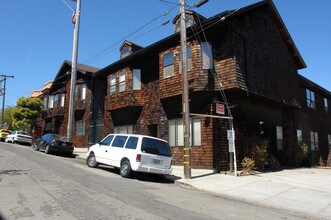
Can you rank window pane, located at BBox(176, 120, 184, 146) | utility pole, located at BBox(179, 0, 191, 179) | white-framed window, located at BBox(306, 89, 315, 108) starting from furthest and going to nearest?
1. white-framed window, located at BBox(306, 89, 315, 108)
2. window pane, located at BBox(176, 120, 184, 146)
3. utility pole, located at BBox(179, 0, 191, 179)

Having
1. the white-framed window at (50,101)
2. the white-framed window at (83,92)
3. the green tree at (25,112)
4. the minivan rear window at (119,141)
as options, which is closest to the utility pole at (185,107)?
the minivan rear window at (119,141)

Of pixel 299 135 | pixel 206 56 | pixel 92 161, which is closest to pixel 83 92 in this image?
pixel 92 161

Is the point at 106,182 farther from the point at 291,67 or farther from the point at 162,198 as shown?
the point at 291,67

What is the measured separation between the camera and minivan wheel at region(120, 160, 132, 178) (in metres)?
12.9

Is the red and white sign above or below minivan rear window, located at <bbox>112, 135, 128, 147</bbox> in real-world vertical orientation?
above

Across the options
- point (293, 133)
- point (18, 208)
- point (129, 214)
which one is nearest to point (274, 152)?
point (293, 133)

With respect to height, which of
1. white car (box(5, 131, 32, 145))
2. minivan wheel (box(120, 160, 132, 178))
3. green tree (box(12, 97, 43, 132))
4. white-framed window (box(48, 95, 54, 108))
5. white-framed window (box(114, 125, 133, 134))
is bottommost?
minivan wheel (box(120, 160, 132, 178))

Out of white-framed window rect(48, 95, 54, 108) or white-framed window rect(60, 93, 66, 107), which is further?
white-framed window rect(48, 95, 54, 108)

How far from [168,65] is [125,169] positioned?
317 inches

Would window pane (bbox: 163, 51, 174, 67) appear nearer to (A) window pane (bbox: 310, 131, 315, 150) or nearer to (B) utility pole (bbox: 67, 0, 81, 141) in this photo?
(B) utility pole (bbox: 67, 0, 81, 141)

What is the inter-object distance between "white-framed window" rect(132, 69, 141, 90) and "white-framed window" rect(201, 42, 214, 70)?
6394 millimetres

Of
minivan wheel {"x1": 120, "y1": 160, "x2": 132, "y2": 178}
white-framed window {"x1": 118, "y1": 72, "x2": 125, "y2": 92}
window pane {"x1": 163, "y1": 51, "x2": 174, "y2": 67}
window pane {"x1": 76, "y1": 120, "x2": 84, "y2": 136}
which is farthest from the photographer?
window pane {"x1": 76, "y1": 120, "x2": 84, "y2": 136}

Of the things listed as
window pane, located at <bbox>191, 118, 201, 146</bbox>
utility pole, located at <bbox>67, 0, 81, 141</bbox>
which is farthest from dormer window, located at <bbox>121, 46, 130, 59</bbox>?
window pane, located at <bbox>191, 118, 201, 146</bbox>

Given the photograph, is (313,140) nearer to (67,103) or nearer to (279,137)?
(279,137)
